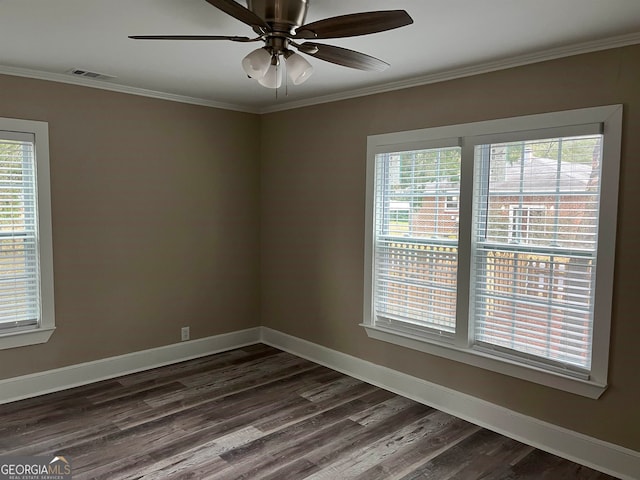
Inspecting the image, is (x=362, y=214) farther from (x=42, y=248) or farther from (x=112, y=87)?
(x=42, y=248)

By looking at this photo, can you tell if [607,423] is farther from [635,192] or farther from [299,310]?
[299,310]

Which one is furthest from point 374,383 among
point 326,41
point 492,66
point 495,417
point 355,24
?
point 355,24

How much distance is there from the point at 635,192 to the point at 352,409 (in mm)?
2344

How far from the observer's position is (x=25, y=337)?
3.59 metres

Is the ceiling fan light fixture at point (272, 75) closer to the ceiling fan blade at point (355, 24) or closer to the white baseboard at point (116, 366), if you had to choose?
the ceiling fan blade at point (355, 24)

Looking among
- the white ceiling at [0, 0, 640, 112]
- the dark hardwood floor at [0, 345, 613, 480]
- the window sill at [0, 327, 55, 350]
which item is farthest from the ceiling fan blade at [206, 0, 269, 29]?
the window sill at [0, 327, 55, 350]

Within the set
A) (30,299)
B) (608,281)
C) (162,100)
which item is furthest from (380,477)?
(162,100)

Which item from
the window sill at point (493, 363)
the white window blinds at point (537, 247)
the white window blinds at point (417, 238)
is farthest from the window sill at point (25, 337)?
the white window blinds at point (537, 247)

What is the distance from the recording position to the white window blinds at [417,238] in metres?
3.46

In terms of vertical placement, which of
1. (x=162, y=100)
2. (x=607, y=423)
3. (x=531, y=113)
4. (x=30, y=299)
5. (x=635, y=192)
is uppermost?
(x=162, y=100)

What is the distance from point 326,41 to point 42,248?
104 inches

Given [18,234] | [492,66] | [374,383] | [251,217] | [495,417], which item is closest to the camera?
[492,66]

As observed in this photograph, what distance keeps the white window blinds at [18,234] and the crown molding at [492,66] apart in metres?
2.39

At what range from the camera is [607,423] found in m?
2.74
